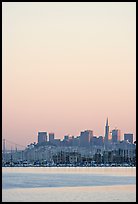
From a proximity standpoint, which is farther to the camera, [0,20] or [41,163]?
[41,163]

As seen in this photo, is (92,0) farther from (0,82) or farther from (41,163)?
(41,163)

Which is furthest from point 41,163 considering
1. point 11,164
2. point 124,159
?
point 124,159

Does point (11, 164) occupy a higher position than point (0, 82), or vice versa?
point (0, 82)

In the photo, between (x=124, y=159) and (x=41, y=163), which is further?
(x=41, y=163)

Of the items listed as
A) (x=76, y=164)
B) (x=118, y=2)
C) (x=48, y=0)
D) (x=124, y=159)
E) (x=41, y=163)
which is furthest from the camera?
(x=41, y=163)

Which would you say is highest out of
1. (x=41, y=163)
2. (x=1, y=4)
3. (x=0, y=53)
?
(x=1, y=4)

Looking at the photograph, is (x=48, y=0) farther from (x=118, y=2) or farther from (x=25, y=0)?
(x=118, y=2)

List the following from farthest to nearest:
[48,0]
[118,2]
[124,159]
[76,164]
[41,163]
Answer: [41,163], [76,164], [124,159], [118,2], [48,0]

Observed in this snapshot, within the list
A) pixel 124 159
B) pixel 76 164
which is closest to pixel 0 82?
pixel 124 159

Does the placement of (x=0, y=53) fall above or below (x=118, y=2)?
below
